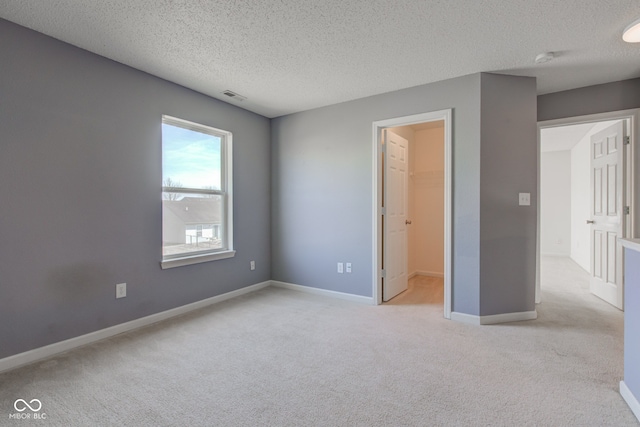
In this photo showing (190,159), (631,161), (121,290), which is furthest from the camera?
(190,159)

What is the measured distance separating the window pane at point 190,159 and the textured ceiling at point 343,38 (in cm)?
56

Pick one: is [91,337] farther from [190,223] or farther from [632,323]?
[632,323]

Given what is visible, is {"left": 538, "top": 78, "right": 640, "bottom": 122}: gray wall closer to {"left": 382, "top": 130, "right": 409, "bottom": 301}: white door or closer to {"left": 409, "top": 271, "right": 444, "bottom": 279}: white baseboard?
{"left": 382, "top": 130, "right": 409, "bottom": 301}: white door

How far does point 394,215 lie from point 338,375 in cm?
231

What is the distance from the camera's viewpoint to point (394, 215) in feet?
12.8

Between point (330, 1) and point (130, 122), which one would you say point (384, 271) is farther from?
point (130, 122)

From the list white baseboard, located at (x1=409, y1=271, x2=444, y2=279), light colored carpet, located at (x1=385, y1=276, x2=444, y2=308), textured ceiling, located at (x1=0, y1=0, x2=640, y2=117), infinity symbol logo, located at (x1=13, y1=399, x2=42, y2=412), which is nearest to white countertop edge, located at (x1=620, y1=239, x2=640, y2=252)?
textured ceiling, located at (x1=0, y1=0, x2=640, y2=117)

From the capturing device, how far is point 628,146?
3.25 m

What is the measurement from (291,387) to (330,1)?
250cm

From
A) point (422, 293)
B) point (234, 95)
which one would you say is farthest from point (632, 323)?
point (234, 95)

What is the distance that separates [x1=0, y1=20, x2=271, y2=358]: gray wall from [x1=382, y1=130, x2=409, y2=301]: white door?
2303 mm

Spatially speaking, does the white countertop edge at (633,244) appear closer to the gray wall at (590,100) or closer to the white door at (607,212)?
the white door at (607,212)

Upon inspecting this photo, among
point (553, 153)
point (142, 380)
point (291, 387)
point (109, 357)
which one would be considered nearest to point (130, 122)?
point (109, 357)

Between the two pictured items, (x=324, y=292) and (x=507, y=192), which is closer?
(x=507, y=192)
